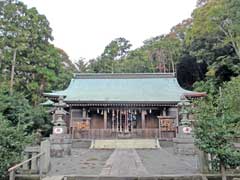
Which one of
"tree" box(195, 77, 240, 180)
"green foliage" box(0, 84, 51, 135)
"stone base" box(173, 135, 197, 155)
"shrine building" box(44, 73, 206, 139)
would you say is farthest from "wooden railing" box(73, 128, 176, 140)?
"tree" box(195, 77, 240, 180)

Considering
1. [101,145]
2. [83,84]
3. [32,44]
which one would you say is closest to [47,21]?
[32,44]

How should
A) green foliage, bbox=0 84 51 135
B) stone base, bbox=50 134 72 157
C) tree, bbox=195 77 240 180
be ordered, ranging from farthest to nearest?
green foliage, bbox=0 84 51 135, stone base, bbox=50 134 72 157, tree, bbox=195 77 240 180

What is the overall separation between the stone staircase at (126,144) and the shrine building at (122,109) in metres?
1.03

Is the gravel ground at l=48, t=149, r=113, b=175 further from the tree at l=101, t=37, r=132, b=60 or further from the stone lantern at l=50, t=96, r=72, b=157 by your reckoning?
the tree at l=101, t=37, r=132, b=60

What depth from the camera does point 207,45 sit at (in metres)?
25.9

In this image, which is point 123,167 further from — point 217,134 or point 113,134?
point 113,134

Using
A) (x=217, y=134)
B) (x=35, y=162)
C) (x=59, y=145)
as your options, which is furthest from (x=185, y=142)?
(x=35, y=162)

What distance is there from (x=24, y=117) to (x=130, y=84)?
1137 cm

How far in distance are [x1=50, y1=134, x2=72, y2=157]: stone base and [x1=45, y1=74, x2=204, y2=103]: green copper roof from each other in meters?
8.13

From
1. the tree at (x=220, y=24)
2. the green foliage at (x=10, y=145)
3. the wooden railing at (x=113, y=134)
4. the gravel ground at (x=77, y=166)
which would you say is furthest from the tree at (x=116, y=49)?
the green foliage at (x=10, y=145)

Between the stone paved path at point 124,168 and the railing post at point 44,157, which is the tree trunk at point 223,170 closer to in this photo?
the stone paved path at point 124,168

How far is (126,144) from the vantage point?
1770 cm

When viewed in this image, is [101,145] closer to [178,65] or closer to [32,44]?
[32,44]

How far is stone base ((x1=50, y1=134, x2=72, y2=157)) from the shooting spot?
11867 millimetres
